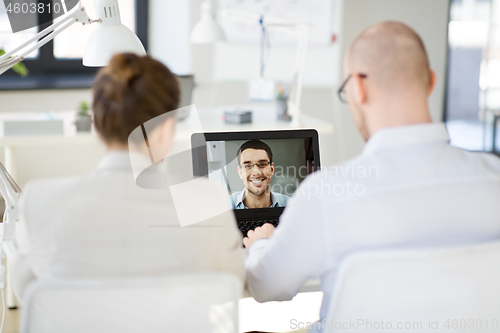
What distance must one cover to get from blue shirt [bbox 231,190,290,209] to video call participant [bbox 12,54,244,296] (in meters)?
Result: 0.49

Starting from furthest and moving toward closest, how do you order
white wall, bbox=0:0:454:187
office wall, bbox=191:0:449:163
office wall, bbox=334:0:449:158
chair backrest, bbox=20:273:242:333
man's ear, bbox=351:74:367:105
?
office wall, bbox=334:0:449:158, office wall, bbox=191:0:449:163, white wall, bbox=0:0:454:187, man's ear, bbox=351:74:367:105, chair backrest, bbox=20:273:242:333

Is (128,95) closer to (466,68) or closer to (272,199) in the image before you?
(272,199)

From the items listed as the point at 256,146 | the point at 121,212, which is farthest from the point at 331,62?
the point at 121,212

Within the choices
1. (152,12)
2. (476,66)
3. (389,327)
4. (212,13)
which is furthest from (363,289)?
(476,66)

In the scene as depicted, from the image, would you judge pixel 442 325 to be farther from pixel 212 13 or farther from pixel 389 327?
pixel 212 13

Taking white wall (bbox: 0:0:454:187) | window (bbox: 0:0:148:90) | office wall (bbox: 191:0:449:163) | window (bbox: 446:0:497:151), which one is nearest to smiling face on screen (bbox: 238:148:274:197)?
white wall (bbox: 0:0:454:187)

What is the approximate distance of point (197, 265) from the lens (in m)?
0.91

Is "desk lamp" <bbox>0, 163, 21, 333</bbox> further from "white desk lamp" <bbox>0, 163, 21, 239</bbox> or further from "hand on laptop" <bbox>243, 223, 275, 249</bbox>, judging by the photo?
"hand on laptop" <bbox>243, 223, 275, 249</bbox>

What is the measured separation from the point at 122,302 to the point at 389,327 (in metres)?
0.45

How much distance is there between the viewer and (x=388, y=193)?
91 cm

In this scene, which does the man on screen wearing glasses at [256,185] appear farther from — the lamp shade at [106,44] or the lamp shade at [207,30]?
the lamp shade at [207,30]

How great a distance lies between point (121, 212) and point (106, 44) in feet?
2.09

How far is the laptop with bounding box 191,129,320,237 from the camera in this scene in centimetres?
146

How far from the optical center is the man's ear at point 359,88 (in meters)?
1.04
